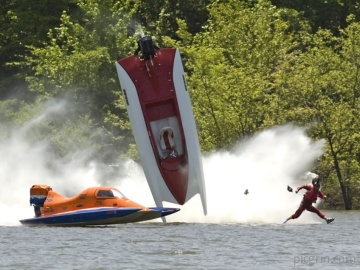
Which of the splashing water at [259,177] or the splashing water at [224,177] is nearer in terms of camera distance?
→ the splashing water at [259,177]

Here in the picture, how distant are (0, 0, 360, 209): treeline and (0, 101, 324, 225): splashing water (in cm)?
169

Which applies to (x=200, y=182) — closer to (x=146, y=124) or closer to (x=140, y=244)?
(x=146, y=124)

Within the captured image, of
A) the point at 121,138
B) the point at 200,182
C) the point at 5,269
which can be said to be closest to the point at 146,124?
the point at 200,182

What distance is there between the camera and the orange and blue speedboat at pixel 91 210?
1609 inches

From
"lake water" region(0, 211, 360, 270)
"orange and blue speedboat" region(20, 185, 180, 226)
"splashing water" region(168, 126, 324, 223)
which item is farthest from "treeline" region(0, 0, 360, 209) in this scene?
"orange and blue speedboat" region(20, 185, 180, 226)

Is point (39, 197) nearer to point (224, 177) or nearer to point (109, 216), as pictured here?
point (109, 216)

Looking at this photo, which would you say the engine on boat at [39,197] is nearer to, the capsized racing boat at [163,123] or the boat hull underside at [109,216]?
the boat hull underside at [109,216]

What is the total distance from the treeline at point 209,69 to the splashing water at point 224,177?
169cm

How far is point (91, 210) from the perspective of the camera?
4100cm

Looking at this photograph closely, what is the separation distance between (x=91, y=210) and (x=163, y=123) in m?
4.40

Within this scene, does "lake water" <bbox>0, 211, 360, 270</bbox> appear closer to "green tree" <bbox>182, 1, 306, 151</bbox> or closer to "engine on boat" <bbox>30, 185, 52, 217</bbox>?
"engine on boat" <bbox>30, 185, 52, 217</bbox>

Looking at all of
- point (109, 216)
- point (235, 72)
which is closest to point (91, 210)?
point (109, 216)

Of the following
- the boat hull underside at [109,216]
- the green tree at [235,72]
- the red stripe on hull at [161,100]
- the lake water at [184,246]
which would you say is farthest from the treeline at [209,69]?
the boat hull underside at [109,216]

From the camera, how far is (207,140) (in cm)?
5972
